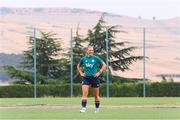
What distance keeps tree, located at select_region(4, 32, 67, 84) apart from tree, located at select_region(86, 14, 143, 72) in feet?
8.30

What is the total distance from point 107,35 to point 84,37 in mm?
4337

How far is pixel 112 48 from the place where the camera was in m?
51.1

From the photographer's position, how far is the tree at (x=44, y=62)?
159 feet

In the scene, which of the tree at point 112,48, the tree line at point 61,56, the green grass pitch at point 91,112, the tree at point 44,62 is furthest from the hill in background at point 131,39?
the green grass pitch at point 91,112

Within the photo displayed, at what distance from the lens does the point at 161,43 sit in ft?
368

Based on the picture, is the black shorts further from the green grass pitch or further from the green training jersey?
the green grass pitch

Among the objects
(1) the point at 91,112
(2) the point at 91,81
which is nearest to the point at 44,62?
(2) the point at 91,81

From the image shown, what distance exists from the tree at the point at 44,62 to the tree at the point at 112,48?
99.5 inches

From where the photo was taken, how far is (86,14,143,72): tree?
48.3 metres

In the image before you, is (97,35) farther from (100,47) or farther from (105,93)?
(105,93)

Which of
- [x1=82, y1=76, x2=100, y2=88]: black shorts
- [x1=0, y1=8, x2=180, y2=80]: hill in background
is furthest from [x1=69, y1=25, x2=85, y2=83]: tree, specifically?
[x1=82, y1=76, x2=100, y2=88]: black shorts

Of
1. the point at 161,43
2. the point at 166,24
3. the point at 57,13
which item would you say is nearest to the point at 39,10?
the point at 57,13

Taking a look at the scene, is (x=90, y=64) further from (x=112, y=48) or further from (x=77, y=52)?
(x=112, y=48)

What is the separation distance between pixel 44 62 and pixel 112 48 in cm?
535
